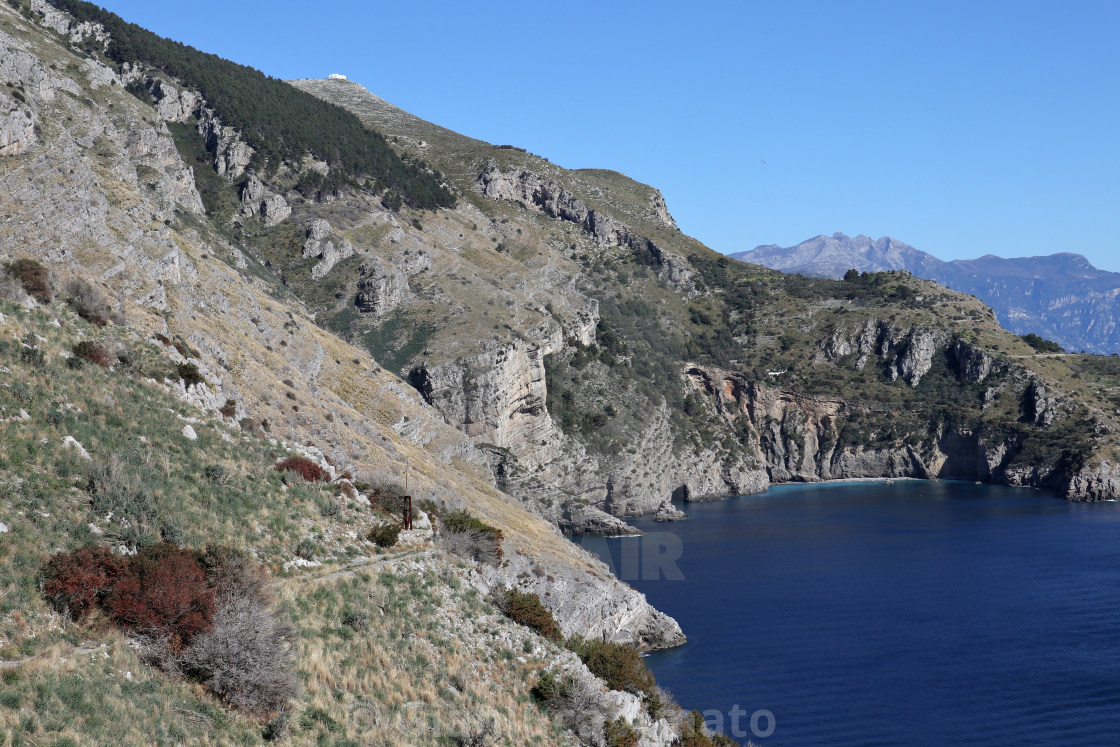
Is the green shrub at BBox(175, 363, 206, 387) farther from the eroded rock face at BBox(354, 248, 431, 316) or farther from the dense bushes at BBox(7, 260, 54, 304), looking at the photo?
the eroded rock face at BBox(354, 248, 431, 316)

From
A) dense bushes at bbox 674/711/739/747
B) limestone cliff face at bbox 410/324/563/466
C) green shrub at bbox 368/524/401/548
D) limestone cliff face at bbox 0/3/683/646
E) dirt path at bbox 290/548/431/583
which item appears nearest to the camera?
dirt path at bbox 290/548/431/583

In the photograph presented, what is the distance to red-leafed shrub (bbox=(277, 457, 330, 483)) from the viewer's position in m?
28.6

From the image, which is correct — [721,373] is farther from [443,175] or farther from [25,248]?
[25,248]

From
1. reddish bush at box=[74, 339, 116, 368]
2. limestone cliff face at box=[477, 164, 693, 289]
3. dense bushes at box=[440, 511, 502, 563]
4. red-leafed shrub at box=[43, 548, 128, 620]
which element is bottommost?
dense bushes at box=[440, 511, 502, 563]

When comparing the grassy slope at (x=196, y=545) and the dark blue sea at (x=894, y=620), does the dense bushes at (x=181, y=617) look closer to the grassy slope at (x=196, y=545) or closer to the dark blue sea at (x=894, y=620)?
the grassy slope at (x=196, y=545)

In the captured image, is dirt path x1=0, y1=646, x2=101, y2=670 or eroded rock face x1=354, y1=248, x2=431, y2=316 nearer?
dirt path x1=0, y1=646, x2=101, y2=670

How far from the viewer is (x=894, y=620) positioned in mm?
63875

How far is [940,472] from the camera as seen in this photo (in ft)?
451

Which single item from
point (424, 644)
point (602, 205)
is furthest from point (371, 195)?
point (424, 644)

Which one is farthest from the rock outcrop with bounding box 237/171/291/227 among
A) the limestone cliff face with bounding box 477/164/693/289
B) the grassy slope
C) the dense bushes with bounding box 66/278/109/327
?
the grassy slope

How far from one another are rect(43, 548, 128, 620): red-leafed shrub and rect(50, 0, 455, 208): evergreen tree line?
105 m

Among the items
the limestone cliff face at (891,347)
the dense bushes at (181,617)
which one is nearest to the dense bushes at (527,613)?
the dense bushes at (181,617)

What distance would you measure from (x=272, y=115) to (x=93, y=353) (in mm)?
107334

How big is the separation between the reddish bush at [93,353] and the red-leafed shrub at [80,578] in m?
10.7
